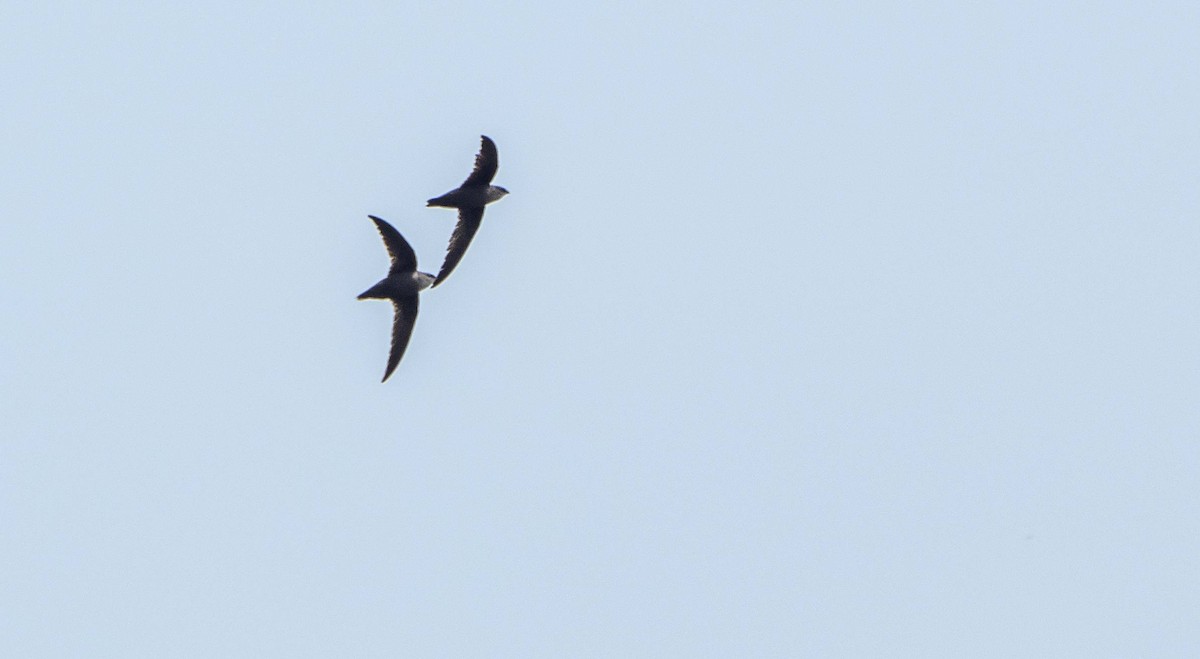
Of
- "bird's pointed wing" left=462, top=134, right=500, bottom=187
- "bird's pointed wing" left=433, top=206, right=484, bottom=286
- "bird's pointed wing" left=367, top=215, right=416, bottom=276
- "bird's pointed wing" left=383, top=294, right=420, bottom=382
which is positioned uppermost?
"bird's pointed wing" left=462, top=134, right=500, bottom=187

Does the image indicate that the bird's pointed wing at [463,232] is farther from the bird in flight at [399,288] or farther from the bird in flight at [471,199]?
the bird in flight at [399,288]

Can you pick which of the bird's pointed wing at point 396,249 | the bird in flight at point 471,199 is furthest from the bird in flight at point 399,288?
the bird in flight at point 471,199

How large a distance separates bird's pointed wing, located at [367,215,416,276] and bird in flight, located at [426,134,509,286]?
6.60 ft

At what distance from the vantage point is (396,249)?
137ft

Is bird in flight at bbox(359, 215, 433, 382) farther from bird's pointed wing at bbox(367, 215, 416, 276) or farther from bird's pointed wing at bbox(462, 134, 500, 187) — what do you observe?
bird's pointed wing at bbox(462, 134, 500, 187)

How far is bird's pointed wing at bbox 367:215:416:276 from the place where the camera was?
135 feet

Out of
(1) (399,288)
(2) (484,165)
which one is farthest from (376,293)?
(2) (484,165)

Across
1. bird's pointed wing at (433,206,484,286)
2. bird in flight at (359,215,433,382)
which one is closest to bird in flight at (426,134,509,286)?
bird's pointed wing at (433,206,484,286)

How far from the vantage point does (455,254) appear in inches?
1757

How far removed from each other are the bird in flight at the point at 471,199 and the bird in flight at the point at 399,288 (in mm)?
1495

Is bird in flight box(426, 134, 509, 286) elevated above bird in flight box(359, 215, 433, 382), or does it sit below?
above

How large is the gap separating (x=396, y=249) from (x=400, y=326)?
2.16m

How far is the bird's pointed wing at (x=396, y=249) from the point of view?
41281mm

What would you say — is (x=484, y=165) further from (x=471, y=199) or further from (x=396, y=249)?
(x=396, y=249)
